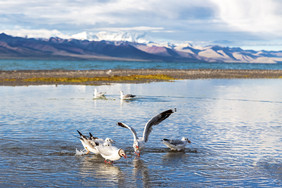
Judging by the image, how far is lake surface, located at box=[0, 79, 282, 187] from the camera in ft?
38.3

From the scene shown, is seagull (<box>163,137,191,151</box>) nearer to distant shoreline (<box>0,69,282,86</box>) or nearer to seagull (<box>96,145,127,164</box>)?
seagull (<box>96,145,127,164</box>)

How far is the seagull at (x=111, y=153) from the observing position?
12914 millimetres

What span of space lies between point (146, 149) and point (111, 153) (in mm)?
2610

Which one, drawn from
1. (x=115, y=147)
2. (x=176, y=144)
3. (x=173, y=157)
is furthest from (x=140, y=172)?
(x=176, y=144)

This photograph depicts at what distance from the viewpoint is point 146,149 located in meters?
15.5

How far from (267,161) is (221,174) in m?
2.42

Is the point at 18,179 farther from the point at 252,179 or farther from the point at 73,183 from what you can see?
the point at 252,179

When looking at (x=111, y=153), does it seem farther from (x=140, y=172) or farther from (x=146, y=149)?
(x=146, y=149)

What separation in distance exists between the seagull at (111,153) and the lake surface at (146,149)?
0.98ft

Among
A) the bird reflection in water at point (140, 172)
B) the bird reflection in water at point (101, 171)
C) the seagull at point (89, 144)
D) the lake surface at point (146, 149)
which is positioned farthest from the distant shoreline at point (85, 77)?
the bird reflection in water at point (140, 172)

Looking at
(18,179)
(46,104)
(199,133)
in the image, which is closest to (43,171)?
(18,179)

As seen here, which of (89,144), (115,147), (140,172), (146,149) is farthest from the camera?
(146,149)

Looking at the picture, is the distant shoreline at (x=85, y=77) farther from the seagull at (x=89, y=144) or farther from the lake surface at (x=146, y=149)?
the seagull at (x=89, y=144)

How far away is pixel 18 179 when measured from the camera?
11.4 meters
